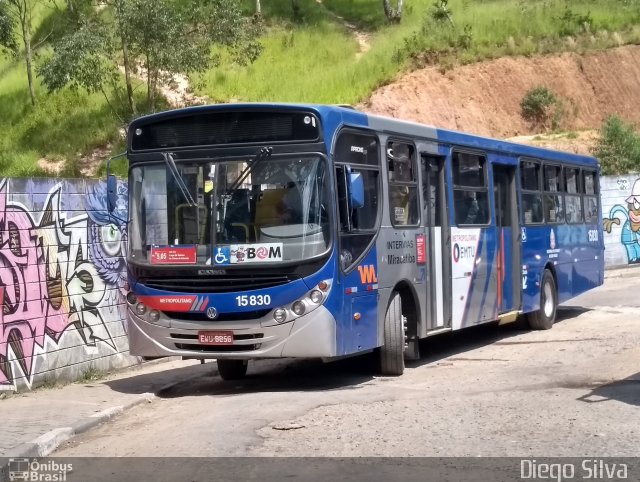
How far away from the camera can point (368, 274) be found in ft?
35.6

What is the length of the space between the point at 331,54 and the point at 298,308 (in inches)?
1448

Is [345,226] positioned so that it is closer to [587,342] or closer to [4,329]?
[4,329]

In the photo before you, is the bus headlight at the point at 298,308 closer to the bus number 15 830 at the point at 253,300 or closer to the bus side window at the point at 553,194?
the bus number 15 830 at the point at 253,300

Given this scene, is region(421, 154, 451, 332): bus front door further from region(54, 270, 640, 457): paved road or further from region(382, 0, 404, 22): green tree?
region(382, 0, 404, 22): green tree

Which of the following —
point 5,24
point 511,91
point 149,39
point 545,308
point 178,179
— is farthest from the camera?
point 511,91

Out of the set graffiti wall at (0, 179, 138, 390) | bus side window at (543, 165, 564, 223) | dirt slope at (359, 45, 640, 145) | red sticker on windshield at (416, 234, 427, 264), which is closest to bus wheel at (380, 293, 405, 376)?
red sticker on windshield at (416, 234, 427, 264)

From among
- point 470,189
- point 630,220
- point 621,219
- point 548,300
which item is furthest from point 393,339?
point 630,220

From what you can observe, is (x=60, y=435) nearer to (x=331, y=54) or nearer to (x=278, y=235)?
(x=278, y=235)

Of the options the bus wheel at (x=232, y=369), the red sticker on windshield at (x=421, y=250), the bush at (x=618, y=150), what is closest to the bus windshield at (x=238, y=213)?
the bus wheel at (x=232, y=369)

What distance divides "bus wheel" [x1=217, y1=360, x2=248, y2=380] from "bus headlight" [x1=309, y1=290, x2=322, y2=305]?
2.39 meters

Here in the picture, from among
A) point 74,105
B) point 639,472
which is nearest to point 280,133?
point 639,472

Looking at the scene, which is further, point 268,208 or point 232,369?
point 232,369

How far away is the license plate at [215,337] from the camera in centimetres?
1031

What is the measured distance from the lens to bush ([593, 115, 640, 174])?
34.2 metres
